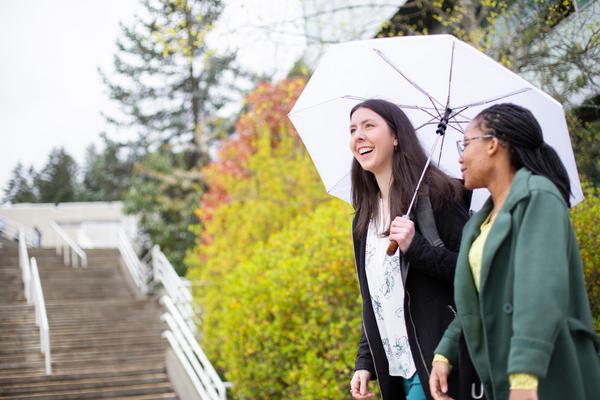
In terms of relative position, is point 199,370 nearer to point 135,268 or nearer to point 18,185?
point 135,268

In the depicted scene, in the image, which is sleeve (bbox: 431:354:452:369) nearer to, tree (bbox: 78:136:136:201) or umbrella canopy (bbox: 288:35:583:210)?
umbrella canopy (bbox: 288:35:583:210)

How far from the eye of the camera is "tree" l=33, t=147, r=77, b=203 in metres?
39.4

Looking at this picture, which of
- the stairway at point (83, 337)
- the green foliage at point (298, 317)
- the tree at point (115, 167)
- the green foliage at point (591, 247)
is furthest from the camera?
the tree at point (115, 167)

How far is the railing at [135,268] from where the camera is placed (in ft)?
52.4

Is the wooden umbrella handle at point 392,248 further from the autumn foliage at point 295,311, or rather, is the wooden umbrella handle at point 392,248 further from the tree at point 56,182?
the tree at point 56,182

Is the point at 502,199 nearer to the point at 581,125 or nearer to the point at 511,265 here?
the point at 511,265

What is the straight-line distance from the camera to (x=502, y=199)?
6.45ft

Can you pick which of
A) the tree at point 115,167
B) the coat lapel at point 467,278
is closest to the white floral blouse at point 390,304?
the coat lapel at point 467,278

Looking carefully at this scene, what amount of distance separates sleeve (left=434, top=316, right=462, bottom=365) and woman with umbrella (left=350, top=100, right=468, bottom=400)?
0.18m

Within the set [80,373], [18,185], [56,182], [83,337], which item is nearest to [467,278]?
[80,373]

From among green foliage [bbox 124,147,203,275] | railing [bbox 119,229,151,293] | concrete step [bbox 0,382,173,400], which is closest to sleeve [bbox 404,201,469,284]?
concrete step [bbox 0,382,173,400]

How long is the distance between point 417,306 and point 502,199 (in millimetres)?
574

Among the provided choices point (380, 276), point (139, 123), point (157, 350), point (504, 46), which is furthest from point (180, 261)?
point (380, 276)

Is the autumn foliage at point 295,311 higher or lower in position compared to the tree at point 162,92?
lower
